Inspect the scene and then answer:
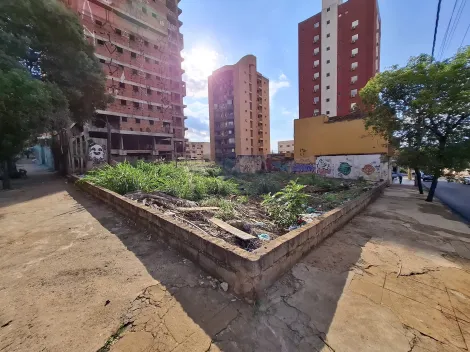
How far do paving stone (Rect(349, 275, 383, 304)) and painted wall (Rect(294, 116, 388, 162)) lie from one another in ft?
53.6

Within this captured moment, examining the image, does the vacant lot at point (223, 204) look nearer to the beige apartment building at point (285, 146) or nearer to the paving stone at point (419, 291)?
the paving stone at point (419, 291)

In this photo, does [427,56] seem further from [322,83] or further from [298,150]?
[322,83]

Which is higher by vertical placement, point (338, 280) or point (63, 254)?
point (63, 254)

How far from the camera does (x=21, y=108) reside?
24.8ft

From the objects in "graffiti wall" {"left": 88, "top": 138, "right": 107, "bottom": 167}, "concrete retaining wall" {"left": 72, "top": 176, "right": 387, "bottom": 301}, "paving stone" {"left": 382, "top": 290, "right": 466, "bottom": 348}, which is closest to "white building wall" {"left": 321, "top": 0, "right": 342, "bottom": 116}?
"graffiti wall" {"left": 88, "top": 138, "right": 107, "bottom": 167}

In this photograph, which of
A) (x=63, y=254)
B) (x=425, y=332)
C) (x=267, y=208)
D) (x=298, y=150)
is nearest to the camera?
(x=425, y=332)

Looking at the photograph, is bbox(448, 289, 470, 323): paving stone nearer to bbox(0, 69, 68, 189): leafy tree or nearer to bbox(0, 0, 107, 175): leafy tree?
bbox(0, 69, 68, 189): leafy tree

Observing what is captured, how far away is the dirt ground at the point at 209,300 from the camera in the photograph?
5.96 ft

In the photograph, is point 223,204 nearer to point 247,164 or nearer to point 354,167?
point 247,164

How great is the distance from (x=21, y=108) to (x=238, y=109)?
1407 inches

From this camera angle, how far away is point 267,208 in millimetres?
4867

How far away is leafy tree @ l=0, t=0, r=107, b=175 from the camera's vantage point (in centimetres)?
846

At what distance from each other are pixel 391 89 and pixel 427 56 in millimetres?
1681

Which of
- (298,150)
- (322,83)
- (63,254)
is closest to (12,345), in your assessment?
(63,254)
